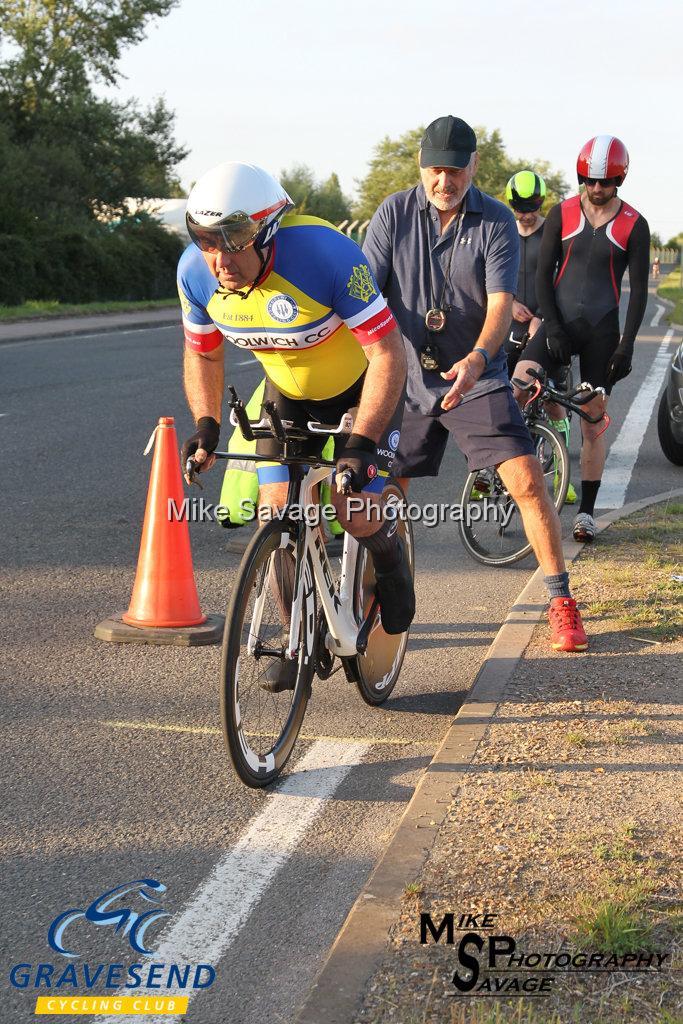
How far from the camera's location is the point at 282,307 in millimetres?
4297

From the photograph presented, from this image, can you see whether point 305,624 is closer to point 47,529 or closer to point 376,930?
point 376,930

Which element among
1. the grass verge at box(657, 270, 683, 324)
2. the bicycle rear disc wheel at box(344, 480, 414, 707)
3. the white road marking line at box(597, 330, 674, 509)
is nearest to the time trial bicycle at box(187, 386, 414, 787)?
A: the bicycle rear disc wheel at box(344, 480, 414, 707)

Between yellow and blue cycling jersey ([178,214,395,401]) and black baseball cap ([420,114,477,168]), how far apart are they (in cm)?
119

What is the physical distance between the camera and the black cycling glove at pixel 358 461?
4.05 metres

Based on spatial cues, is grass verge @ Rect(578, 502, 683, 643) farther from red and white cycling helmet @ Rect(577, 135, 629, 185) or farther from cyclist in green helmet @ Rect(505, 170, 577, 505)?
red and white cycling helmet @ Rect(577, 135, 629, 185)

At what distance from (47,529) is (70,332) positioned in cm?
1902

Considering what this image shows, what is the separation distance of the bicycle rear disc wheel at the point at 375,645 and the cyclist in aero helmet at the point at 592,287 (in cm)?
252

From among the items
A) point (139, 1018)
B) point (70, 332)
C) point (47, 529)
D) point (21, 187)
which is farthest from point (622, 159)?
point (21, 187)

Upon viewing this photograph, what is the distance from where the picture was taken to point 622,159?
23.1 ft

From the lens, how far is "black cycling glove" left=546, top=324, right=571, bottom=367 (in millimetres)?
7727

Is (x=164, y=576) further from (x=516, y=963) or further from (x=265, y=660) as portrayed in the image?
(x=516, y=963)

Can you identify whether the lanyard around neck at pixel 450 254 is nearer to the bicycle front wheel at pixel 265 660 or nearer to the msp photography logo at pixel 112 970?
the bicycle front wheel at pixel 265 660

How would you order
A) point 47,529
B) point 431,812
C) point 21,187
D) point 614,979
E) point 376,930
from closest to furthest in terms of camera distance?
1. point 614,979
2. point 376,930
3. point 431,812
4. point 47,529
5. point 21,187

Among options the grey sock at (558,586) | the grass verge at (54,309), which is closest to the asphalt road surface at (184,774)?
the grey sock at (558,586)
